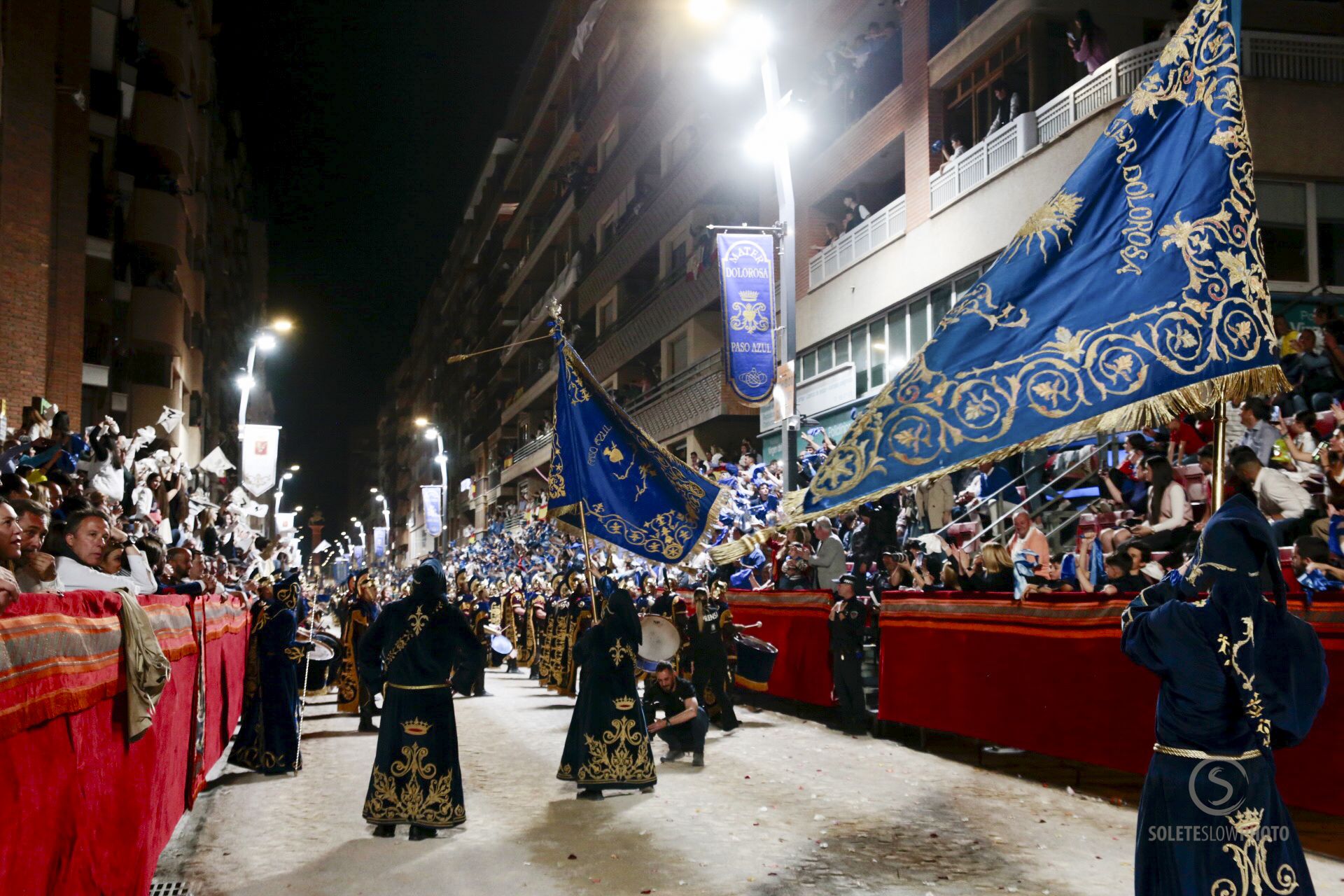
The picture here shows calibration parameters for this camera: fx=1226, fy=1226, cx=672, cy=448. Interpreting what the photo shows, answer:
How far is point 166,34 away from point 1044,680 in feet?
118

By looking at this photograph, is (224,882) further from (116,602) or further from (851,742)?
(851,742)

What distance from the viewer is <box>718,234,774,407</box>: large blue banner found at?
765 inches

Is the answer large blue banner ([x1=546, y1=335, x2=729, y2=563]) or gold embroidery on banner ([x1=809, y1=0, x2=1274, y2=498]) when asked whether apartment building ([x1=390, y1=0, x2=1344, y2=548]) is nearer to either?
large blue banner ([x1=546, y1=335, x2=729, y2=563])

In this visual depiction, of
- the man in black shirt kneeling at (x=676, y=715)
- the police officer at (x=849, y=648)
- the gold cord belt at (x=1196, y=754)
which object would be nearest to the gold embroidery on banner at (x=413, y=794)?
the man in black shirt kneeling at (x=676, y=715)

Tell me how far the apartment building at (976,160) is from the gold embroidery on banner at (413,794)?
14.0m

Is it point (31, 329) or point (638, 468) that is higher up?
point (31, 329)

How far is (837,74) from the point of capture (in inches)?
1096

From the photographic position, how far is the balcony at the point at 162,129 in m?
36.9

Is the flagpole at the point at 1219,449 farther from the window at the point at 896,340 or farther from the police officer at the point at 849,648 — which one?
the window at the point at 896,340

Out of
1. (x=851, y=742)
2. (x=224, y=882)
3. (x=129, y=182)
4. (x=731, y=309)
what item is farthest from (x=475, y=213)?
(x=224, y=882)

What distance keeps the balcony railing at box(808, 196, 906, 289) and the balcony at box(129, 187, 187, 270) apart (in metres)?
20.2

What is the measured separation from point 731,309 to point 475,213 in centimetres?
7153

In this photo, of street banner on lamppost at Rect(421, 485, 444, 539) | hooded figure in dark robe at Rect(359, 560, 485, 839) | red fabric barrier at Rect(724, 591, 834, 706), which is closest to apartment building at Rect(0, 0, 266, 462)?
street banner on lamppost at Rect(421, 485, 444, 539)

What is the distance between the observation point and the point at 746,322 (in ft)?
63.9
